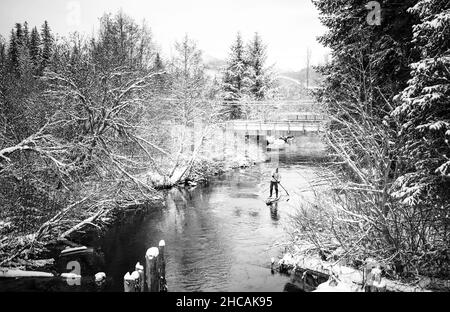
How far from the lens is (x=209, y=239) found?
1270 cm

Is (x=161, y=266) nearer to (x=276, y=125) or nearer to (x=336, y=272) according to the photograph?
(x=336, y=272)

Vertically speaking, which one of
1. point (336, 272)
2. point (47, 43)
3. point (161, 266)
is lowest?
point (336, 272)

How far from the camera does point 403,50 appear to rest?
9.56 m

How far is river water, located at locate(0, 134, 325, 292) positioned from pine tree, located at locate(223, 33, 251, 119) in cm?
2221

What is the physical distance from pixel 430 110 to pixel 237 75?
36.0m

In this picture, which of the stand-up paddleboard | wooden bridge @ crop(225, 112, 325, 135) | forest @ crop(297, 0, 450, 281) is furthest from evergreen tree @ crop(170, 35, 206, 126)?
forest @ crop(297, 0, 450, 281)

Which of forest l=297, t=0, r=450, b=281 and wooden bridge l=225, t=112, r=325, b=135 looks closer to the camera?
forest l=297, t=0, r=450, b=281

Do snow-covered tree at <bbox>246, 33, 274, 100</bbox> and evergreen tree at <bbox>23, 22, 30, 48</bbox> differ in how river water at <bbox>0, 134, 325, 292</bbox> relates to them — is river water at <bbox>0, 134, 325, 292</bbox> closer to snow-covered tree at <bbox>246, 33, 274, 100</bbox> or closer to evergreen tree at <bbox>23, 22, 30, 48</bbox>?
snow-covered tree at <bbox>246, 33, 274, 100</bbox>

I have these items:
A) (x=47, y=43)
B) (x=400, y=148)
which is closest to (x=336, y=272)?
(x=400, y=148)

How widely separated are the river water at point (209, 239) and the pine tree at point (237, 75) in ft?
72.9

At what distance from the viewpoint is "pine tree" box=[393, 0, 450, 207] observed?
20.5ft

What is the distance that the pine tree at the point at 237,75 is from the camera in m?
41.5
